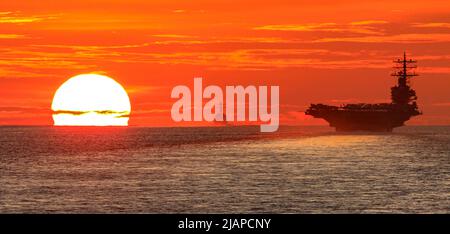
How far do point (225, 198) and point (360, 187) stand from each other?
11.9m

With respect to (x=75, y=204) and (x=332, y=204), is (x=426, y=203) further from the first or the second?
(x=75, y=204)
